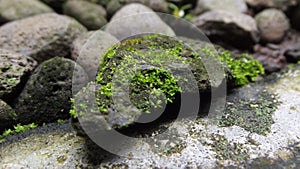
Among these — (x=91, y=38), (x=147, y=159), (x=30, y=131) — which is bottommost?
(x=30, y=131)

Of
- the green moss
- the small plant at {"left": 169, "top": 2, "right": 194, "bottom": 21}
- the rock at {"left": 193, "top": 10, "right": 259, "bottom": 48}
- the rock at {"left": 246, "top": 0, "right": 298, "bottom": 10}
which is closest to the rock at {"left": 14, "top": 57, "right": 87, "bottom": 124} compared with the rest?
the green moss

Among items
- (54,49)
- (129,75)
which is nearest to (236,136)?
(129,75)

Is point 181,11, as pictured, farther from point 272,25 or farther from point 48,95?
point 48,95

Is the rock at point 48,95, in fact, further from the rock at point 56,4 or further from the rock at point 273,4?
the rock at point 273,4

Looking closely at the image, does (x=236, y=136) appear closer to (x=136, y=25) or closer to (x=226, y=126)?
(x=226, y=126)

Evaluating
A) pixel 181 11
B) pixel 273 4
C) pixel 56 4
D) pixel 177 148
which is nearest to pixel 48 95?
pixel 177 148

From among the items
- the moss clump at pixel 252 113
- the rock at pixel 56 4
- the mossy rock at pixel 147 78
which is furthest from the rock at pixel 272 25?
the rock at pixel 56 4
